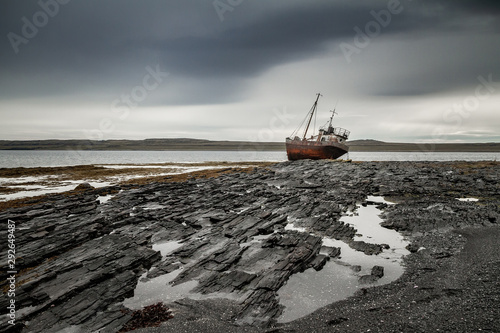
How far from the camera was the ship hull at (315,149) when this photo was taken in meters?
67.6

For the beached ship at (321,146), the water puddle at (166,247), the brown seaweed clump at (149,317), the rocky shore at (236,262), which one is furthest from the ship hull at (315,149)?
the brown seaweed clump at (149,317)

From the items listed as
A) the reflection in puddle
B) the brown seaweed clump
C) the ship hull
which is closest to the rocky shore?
the brown seaweed clump

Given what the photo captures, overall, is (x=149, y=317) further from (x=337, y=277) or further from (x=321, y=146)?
(x=321, y=146)

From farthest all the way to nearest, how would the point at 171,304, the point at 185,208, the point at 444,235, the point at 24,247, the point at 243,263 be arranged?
the point at 185,208 → the point at 444,235 → the point at 24,247 → the point at 243,263 → the point at 171,304

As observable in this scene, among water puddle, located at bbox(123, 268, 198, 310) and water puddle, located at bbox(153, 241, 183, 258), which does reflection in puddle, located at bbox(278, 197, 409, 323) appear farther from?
water puddle, located at bbox(153, 241, 183, 258)

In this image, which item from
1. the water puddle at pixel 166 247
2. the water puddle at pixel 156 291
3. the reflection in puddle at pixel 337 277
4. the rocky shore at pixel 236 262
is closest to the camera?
the rocky shore at pixel 236 262

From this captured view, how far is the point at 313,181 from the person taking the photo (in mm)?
36844

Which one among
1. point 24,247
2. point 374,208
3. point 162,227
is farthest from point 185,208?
point 374,208

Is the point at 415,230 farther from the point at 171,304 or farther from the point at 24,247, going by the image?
the point at 24,247

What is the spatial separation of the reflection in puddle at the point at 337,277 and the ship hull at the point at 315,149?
5297cm

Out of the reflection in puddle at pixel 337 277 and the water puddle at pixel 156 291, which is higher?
the reflection in puddle at pixel 337 277

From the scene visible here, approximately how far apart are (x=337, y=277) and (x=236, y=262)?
4762 millimetres

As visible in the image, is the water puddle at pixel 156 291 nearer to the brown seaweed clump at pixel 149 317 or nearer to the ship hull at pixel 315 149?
the brown seaweed clump at pixel 149 317

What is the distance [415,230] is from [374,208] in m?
6.13
